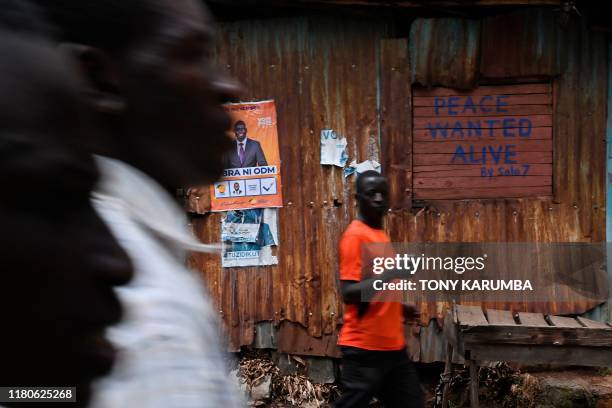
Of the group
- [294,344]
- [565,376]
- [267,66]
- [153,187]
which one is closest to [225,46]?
[267,66]

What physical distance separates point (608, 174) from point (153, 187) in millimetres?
5751

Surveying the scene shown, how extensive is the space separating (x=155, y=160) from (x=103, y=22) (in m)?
0.26

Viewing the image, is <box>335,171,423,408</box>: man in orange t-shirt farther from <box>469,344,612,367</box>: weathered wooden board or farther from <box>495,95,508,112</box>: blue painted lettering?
<box>495,95,508,112</box>: blue painted lettering

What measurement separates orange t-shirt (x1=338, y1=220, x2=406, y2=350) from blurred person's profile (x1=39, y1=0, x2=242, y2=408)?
2.57 meters

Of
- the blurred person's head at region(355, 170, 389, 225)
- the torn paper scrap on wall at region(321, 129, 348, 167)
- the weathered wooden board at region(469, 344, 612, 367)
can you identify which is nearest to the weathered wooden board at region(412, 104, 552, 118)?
the torn paper scrap on wall at region(321, 129, 348, 167)

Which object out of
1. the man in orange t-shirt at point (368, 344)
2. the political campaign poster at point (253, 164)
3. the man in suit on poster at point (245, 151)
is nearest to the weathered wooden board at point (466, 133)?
the political campaign poster at point (253, 164)

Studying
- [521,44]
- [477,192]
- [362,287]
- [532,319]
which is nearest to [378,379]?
[362,287]

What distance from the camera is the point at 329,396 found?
6.55 metres

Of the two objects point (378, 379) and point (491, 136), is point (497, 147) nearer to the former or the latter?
point (491, 136)

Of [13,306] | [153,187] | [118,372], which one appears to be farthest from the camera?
[153,187]

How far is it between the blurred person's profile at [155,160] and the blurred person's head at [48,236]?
0.62 ft

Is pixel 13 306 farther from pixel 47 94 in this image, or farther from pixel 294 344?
pixel 294 344

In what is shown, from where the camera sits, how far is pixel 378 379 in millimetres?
3941

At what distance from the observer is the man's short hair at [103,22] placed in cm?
121
